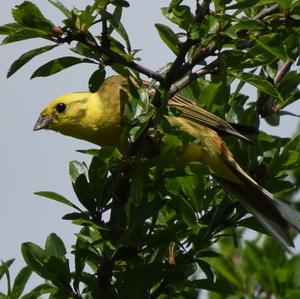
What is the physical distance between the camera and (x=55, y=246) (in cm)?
362

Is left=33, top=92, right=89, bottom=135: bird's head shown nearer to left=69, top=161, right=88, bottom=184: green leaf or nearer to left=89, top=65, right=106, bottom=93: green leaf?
left=69, top=161, right=88, bottom=184: green leaf

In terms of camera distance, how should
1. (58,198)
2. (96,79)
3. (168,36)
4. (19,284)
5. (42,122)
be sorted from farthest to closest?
1. (42,122)
2. (19,284)
3. (58,198)
4. (96,79)
5. (168,36)

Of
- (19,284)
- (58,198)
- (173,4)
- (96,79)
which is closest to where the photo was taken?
(173,4)

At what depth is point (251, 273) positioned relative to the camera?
9.23ft

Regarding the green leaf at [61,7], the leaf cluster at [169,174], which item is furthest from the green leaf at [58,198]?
the green leaf at [61,7]

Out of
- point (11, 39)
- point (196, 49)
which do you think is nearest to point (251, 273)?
point (196, 49)

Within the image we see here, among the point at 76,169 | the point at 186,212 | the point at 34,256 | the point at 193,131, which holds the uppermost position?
the point at 193,131

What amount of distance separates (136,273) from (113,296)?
0.38 ft

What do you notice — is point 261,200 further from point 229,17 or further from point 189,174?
point 229,17

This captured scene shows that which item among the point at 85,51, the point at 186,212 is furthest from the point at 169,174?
the point at 85,51

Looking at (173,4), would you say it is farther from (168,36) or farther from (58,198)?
(58,198)

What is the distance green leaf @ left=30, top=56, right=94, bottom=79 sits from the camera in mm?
3244

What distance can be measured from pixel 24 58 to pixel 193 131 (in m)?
1.44

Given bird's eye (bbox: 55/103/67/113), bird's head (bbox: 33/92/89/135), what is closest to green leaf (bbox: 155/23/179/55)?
bird's head (bbox: 33/92/89/135)
